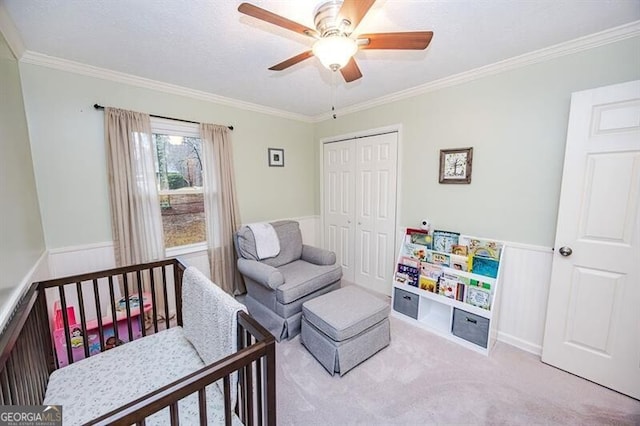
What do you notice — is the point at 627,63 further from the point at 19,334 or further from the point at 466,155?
the point at 19,334

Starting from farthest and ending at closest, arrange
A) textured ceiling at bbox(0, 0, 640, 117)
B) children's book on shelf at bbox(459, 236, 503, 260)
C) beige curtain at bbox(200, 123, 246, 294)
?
beige curtain at bbox(200, 123, 246, 294) < children's book on shelf at bbox(459, 236, 503, 260) < textured ceiling at bbox(0, 0, 640, 117)

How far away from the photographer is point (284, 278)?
2488mm

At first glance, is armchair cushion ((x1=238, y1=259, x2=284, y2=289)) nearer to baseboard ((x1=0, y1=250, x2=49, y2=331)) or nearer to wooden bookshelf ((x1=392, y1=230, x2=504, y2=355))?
A: wooden bookshelf ((x1=392, y1=230, x2=504, y2=355))

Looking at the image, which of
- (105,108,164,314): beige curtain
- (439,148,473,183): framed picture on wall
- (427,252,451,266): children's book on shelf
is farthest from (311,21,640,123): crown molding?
(105,108,164,314): beige curtain

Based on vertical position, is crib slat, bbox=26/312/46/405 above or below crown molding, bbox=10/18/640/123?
below

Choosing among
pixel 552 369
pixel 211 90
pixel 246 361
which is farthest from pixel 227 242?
pixel 552 369

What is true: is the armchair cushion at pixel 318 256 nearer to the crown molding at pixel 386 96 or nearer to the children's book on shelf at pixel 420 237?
the children's book on shelf at pixel 420 237

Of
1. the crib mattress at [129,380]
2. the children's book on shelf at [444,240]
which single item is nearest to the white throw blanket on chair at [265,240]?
the crib mattress at [129,380]

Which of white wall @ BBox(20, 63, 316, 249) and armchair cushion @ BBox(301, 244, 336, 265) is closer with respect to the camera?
white wall @ BBox(20, 63, 316, 249)

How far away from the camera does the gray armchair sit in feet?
7.60

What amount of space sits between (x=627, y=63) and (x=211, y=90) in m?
3.33

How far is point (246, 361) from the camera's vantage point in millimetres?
913

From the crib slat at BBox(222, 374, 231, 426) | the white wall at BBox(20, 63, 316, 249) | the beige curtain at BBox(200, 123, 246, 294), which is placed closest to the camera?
the crib slat at BBox(222, 374, 231, 426)

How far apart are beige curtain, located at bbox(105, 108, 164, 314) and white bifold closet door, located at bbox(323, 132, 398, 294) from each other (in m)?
2.17
